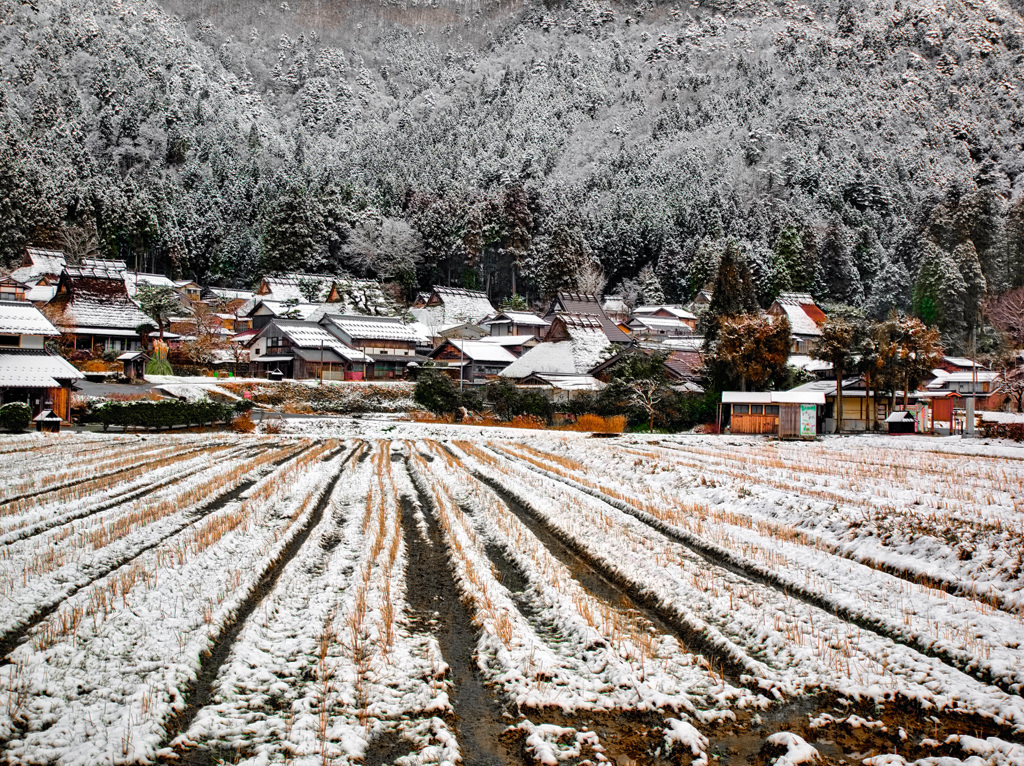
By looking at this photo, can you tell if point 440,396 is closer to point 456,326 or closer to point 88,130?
point 456,326

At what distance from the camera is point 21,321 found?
31703 mm

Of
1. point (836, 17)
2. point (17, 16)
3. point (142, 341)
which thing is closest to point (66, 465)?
point (142, 341)

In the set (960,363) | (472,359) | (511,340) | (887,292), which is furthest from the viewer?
(887,292)

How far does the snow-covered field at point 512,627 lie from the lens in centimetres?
491

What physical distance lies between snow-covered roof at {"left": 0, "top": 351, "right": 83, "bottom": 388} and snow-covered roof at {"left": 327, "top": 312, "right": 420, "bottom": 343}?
27.2m

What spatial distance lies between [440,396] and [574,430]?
30.1ft

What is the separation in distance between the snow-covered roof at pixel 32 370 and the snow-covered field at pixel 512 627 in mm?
17202

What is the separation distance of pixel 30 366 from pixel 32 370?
0.46 m

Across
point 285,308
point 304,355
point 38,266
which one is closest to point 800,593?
point 304,355

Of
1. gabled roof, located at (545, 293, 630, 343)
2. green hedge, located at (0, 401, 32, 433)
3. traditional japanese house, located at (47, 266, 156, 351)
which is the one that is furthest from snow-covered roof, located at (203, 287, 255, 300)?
green hedge, located at (0, 401, 32, 433)

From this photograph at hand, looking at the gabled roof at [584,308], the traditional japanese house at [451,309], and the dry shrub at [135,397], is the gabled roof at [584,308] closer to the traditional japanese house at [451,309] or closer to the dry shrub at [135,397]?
the traditional japanese house at [451,309]

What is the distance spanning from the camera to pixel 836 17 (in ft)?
589

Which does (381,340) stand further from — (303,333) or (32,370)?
(32,370)

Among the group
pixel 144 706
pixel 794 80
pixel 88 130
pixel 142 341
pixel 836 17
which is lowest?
pixel 144 706
